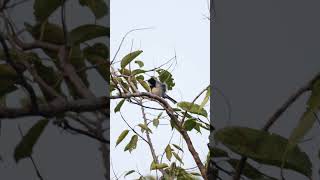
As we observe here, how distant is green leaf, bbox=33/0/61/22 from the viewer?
39 cm

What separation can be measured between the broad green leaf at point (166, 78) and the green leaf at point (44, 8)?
0.44 meters

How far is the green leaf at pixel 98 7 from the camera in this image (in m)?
0.41

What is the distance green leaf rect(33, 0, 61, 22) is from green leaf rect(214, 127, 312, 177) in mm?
174

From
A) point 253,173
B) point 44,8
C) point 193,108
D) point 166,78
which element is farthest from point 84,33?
point 166,78

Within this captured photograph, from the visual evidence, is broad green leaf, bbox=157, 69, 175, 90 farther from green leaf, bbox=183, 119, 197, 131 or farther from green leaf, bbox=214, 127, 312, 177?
green leaf, bbox=214, 127, 312, 177

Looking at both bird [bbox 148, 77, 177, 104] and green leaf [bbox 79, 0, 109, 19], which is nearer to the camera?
green leaf [bbox 79, 0, 109, 19]

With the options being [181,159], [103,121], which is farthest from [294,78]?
[181,159]

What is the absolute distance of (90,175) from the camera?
38cm

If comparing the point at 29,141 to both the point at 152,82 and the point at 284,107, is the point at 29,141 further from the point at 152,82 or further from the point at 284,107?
the point at 152,82

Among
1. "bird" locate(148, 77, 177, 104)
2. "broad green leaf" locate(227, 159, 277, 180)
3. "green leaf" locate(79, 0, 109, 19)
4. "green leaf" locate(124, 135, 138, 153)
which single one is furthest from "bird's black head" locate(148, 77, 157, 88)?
"broad green leaf" locate(227, 159, 277, 180)

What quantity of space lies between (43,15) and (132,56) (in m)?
0.29

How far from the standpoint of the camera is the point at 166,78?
836 mm

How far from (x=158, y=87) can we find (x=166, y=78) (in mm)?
30

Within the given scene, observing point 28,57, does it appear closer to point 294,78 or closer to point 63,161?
point 63,161
